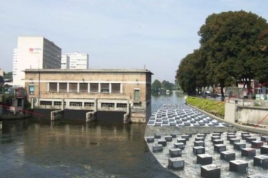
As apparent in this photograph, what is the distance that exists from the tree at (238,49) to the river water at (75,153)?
20614 millimetres

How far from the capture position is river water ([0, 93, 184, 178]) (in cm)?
2653

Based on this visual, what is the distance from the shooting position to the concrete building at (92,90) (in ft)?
221

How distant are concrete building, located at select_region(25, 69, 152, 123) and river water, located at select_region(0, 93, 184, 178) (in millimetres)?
11981

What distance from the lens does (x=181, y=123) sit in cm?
3922

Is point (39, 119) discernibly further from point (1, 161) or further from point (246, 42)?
point (246, 42)

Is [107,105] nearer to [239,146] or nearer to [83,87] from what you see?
[83,87]

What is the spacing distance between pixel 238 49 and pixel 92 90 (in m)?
36.8

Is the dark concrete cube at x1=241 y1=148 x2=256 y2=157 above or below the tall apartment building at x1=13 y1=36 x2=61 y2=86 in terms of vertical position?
below

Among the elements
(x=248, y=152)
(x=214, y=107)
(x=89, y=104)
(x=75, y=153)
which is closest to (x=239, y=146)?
(x=248, y=152)

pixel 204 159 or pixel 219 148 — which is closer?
pixel 204 159

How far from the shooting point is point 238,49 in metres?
53.0

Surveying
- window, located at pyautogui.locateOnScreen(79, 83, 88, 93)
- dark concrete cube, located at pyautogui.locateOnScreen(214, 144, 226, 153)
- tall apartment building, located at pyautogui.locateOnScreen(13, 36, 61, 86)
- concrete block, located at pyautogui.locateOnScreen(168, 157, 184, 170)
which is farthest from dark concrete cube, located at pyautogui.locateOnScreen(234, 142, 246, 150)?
tall apartment building, located at pyautogui.locateOnScreen(13, 36, 61, 86)

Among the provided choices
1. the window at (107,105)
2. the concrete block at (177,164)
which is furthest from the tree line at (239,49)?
the concrete block at (177,164)

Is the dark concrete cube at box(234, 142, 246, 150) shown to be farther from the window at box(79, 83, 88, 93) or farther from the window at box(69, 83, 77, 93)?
the window at box(69, 83, 77, 93)
